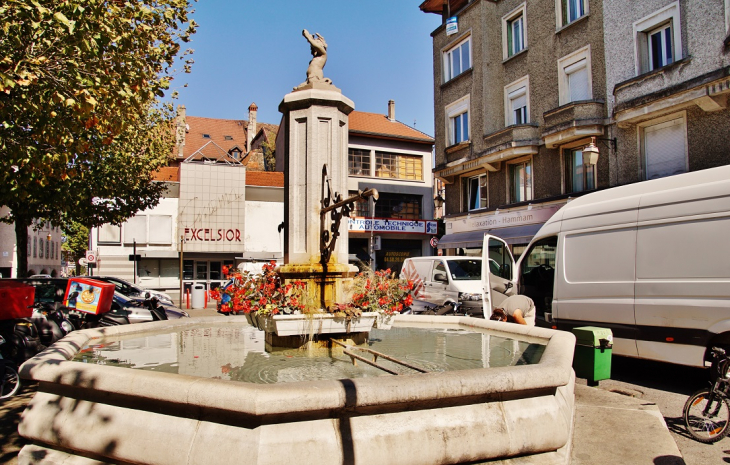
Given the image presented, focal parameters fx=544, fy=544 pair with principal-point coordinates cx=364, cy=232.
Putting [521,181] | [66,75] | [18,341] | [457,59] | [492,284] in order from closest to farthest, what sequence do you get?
[66,75], [18,341], [492,284], [521,181], [457,59]

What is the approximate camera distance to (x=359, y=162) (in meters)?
35.8

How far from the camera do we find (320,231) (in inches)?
249

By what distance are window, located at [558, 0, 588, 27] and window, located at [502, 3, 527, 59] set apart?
2.06 meters

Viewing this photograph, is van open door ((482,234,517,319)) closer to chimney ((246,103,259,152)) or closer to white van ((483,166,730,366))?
white van ((483,166,730,366))

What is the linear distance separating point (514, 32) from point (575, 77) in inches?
180

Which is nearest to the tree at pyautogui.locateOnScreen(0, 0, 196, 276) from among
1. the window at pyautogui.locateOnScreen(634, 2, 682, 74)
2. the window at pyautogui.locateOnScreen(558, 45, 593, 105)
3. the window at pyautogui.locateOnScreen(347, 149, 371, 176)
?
the window at pyautogui.locateOnScreen(634, 2, 682, 74)

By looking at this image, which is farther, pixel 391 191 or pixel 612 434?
pixel 391 191

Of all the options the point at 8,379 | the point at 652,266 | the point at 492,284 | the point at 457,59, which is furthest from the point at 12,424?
the point at 457,59

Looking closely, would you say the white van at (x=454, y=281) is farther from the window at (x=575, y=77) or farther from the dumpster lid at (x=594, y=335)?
the window at (x=575, y=77)

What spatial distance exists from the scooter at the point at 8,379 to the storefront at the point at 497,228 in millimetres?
17661

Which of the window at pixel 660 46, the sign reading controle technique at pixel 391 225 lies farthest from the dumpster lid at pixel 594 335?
the sign reading controle technique at pixel 391 225

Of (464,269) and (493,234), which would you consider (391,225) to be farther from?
(464,269)

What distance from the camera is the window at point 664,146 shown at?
16.3 metres

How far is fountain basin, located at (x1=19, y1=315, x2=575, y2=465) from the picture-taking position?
3.26 m
